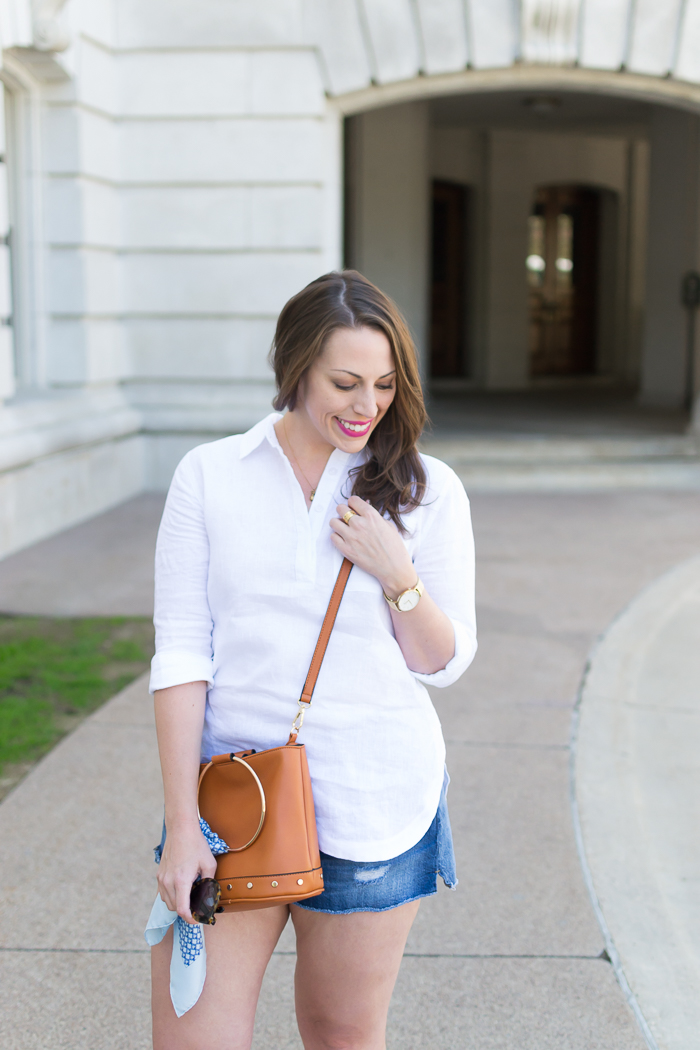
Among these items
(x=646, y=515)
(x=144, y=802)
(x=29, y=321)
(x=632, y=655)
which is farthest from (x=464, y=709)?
(x=29, y=321)

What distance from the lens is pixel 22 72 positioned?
8141 millimetres

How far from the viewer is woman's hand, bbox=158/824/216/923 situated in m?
1.64

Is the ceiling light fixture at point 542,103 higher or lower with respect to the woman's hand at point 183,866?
higher

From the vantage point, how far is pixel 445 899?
10.1 feet

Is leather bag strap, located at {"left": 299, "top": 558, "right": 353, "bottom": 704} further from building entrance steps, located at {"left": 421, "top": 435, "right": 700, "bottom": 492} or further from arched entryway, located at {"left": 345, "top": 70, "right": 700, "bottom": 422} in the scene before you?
arched entryway, located at {"left": 345, "top": 70, "right": 700, "bottom": 422}

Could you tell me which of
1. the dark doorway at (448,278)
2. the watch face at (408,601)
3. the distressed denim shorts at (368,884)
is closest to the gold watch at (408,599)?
the watch face at (408,601)

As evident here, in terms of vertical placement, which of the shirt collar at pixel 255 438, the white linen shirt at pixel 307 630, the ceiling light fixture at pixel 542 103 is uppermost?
the ceiling light fixture at pixel 542 103

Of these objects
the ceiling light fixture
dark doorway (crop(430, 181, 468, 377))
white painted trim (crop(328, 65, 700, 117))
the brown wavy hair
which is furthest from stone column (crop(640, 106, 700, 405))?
the brown wavy hair

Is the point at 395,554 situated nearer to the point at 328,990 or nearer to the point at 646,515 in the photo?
the point at 328,990

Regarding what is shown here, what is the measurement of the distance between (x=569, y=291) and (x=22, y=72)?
15.0 meters

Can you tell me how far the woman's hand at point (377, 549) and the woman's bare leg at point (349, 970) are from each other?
0.55 metres

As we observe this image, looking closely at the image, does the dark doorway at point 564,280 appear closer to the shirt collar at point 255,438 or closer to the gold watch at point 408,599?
the shirt collar at point 255,438

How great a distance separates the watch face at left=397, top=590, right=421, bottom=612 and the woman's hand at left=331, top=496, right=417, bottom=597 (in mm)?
12

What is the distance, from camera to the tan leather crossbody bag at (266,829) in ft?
5.32
